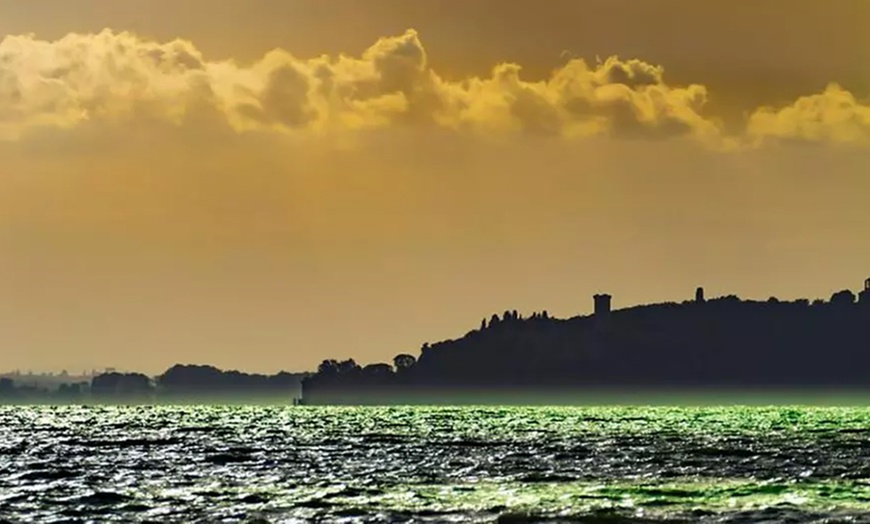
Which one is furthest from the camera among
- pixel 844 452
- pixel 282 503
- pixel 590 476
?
pixel 844 452

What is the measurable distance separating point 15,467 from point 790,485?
41.6 metres

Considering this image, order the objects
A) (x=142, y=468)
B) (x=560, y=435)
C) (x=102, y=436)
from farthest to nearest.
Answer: (x=102, y=436) < (x=560, y=435) < (x=142, y=468)

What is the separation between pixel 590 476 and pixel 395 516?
1893cm

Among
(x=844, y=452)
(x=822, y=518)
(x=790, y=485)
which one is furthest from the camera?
(x=844, y=452)

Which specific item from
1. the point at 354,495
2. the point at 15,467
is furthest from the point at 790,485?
the point at 15,467

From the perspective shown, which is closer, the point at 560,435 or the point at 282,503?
the point at 282,503

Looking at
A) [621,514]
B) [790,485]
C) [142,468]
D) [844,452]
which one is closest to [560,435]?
[844,452]

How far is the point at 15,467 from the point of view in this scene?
78250mm

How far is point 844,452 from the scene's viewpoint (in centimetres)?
8244

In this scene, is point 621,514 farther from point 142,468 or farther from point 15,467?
point 15,467

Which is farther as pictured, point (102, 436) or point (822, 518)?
point (102, 436)

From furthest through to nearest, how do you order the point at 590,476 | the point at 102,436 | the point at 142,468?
the point at 102,436 → the point at 142,468 → the point at 590,476

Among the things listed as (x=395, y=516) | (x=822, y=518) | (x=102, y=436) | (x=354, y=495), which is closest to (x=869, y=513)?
(x=822, y=518)

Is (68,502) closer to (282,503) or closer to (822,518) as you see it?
(282,503)
